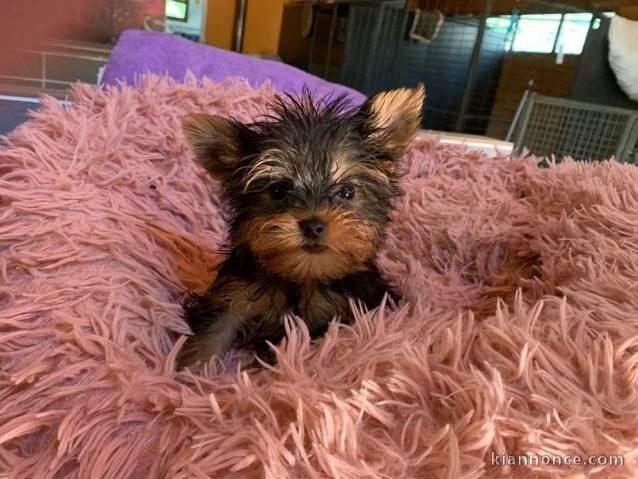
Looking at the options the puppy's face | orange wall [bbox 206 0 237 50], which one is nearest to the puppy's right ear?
the puppy's face

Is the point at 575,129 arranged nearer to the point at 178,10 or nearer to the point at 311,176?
the point at 311,176

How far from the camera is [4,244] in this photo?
1.36 meters

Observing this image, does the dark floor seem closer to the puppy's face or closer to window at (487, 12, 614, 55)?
the puppy's face

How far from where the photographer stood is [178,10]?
6.46 meters

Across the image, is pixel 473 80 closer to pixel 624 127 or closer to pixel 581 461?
pixel 624 127

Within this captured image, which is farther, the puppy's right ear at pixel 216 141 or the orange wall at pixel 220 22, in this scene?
the orange wall at pixel 220 22

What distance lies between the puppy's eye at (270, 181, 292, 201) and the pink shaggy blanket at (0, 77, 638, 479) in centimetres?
38

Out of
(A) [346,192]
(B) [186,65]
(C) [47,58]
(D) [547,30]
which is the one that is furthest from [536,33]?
(C) [47,58]

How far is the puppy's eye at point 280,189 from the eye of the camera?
1427 millimetres

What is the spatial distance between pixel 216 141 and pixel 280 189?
229mm

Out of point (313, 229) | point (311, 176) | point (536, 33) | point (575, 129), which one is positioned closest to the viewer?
point (313, 229)

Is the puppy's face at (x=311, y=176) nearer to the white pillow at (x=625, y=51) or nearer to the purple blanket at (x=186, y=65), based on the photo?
the purple blanket at (x=186, y=65)

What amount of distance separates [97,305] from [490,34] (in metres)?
4.67

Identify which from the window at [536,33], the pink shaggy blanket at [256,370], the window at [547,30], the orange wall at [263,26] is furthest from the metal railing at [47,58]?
the orange wall at [263,26]
